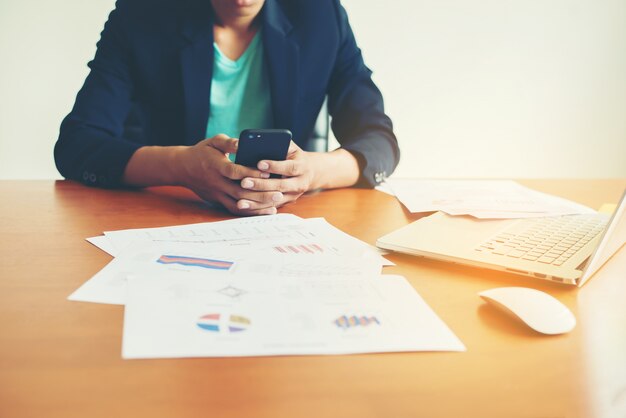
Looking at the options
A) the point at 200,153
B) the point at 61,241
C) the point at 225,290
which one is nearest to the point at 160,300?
the point at 225,290

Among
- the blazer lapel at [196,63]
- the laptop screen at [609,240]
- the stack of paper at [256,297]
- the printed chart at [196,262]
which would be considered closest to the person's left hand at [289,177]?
the stack of paper at [256,297]

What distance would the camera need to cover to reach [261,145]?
0.92m

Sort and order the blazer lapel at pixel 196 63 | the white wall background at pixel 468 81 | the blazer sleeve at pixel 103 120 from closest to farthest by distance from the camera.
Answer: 1. the blazer sleeve at pixel 103 120
2. the blazer lapel at pixel 196 63
3. the white wall background at pixel 468 81

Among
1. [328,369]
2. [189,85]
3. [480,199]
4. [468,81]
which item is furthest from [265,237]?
[468,81]

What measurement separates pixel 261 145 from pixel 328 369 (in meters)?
0.54

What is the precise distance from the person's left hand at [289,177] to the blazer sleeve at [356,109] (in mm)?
243

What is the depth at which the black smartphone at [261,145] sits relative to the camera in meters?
0.89

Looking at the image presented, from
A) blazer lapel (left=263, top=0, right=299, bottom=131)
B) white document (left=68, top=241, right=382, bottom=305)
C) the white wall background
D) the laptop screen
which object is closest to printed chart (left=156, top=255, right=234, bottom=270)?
white document (left=68, top=241, right=382, bottom=305)

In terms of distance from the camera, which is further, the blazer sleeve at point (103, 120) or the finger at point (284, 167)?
the blazer sleeve at point (103, 120)

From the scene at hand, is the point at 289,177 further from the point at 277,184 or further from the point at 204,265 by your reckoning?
the point at 204,265

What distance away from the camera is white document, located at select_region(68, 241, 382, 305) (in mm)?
595

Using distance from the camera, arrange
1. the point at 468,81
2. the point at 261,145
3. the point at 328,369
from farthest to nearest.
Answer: the point at 468,81 → the point at 261,145 → the point at 328,369

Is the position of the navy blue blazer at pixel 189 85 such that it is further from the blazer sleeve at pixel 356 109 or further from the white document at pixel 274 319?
the white document at pixel 274 319

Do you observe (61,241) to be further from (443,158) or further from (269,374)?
(443,158)
